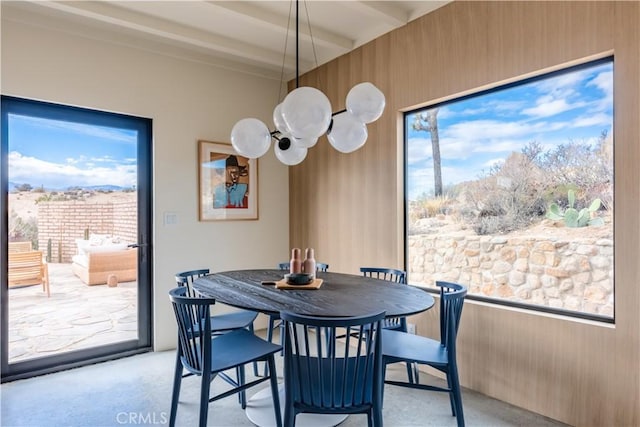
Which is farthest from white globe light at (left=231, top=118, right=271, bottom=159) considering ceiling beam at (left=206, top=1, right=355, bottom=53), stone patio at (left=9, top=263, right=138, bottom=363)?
stone patio at (left=9, top=263, right=138, bottom=363)

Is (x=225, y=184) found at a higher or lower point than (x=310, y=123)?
lower

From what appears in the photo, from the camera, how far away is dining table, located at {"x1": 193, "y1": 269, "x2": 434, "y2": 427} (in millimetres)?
1894

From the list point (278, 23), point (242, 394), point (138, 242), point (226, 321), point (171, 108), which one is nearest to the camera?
point (242, 394)

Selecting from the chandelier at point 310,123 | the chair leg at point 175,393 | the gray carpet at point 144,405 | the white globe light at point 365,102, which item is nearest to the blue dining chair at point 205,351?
the chair leg at point 175,393

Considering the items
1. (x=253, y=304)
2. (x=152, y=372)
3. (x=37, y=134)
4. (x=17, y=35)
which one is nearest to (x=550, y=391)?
(x=253, y=304)

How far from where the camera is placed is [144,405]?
2535 mm

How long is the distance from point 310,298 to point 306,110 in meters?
1.00

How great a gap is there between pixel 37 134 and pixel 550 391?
13.5 ft

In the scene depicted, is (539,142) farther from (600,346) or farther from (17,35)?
(17,35)

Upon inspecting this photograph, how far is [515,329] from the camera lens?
252 cm

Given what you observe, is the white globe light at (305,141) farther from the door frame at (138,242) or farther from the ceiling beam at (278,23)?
the door frame at (138,242)

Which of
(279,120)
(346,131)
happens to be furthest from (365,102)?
(279,120)

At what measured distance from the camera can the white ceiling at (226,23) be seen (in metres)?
2.93

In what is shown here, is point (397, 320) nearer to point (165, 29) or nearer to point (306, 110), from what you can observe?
point (306, 110)
